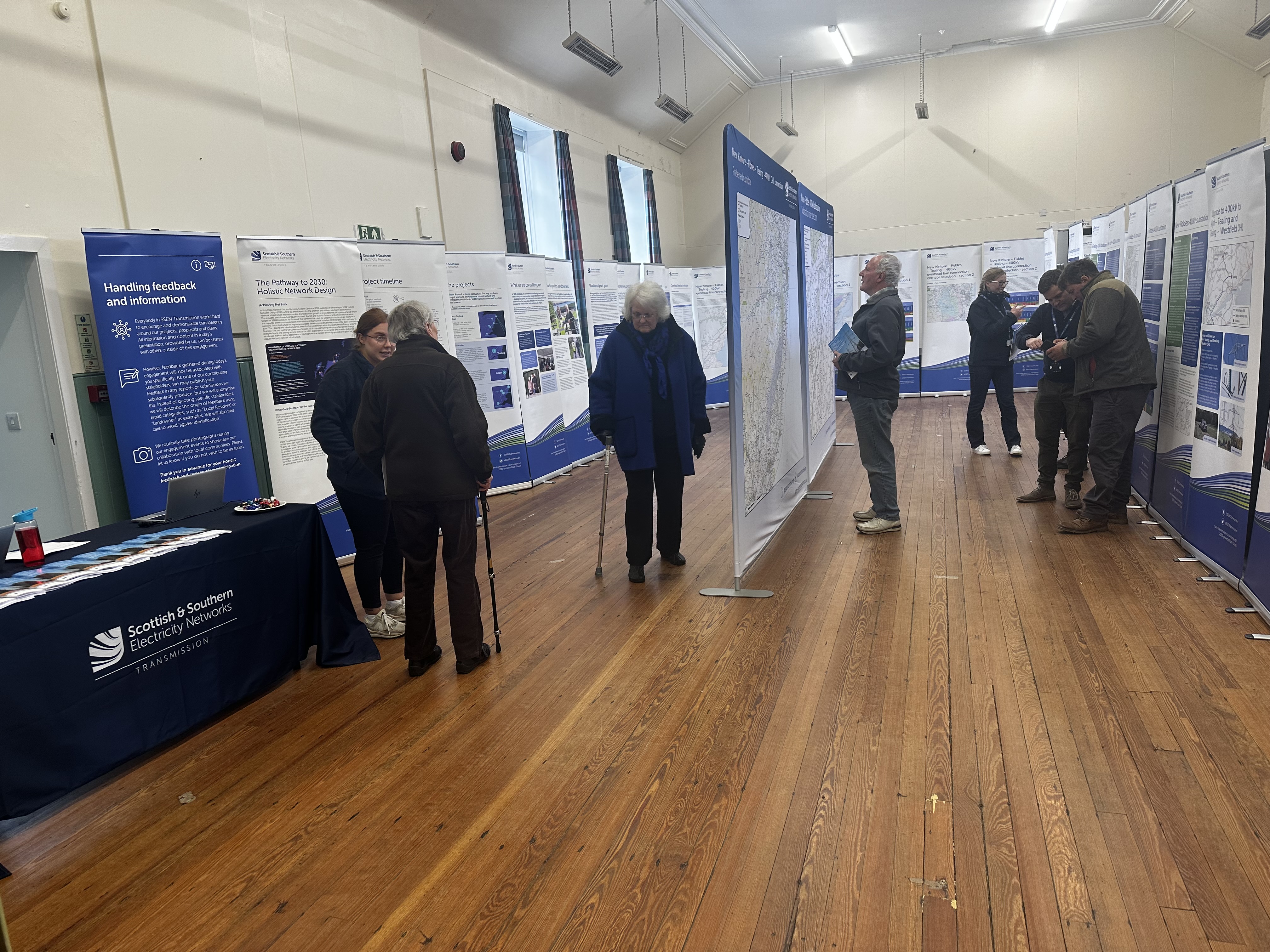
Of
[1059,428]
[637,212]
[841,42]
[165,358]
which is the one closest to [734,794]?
[165,358]

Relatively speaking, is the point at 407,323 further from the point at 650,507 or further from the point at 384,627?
the point at 650,507

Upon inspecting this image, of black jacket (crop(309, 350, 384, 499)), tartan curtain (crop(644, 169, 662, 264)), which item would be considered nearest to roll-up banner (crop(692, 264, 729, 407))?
tartan curtain (crop(644, 169, 662, 264))

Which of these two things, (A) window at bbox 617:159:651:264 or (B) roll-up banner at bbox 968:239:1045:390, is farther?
(A) window at bbox 617:159:651:264

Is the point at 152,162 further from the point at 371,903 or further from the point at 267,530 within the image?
the point at 371,903

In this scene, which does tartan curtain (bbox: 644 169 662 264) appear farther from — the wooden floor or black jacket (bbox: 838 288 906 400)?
the wooden floor

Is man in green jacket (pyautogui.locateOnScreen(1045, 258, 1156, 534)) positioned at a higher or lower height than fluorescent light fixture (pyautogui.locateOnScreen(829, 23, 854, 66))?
lower

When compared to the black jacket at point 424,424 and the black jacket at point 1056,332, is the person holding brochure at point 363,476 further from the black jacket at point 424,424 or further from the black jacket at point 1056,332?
the black jacket at point 1056,332

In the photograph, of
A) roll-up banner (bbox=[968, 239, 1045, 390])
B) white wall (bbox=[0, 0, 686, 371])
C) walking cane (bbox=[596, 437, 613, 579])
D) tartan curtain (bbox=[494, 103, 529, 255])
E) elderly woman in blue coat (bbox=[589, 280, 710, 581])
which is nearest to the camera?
white wall (bbox=[0, 0, 686, 371])

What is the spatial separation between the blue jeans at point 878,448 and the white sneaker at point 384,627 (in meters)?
2.89

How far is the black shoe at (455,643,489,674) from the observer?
345 cm

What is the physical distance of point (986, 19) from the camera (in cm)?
1086

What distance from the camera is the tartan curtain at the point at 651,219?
1246 centimetres

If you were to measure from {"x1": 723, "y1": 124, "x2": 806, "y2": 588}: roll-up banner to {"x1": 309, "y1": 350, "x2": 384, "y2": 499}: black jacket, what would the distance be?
5.52ft

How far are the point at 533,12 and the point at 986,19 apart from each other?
660cm
